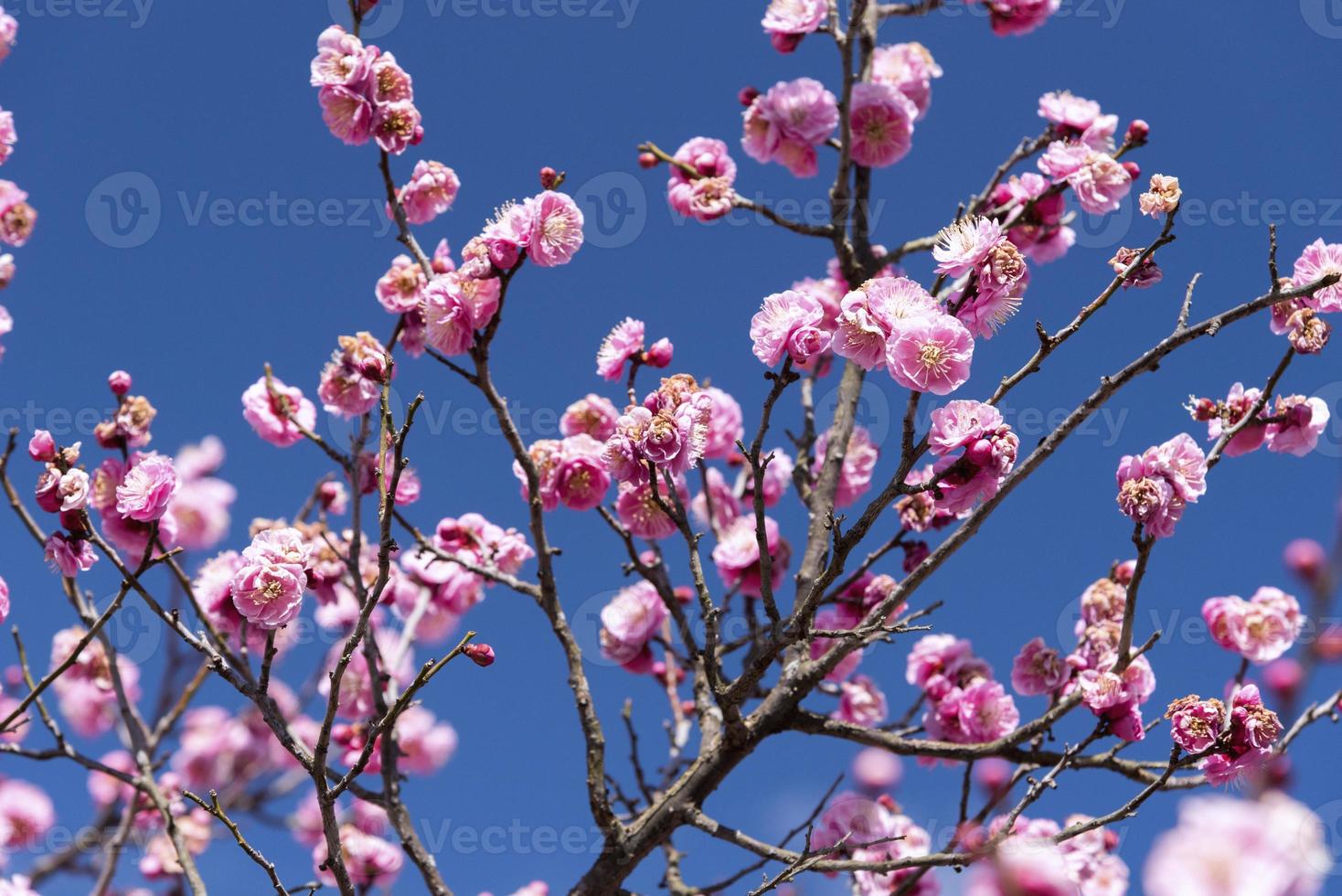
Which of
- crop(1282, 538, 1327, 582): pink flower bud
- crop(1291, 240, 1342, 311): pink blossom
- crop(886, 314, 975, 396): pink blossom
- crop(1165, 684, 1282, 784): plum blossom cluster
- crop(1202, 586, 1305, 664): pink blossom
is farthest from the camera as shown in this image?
crop(1202, 586, 1305, 664): pink blossom

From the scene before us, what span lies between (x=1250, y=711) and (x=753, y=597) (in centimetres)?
153

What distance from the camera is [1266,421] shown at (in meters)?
2.55

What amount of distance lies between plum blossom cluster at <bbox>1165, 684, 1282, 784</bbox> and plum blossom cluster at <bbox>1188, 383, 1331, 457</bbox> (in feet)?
2.25

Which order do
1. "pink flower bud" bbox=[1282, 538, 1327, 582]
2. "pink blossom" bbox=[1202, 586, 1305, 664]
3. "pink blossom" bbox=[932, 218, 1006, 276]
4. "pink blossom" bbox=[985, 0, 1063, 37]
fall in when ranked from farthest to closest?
"pink blossom" bbox=[985, 0, 1063, 37] → "pink blossom" bbox=[1202, 586, 1305, 664] → "pink blossom" bbox=[932, 218, 1006, 276] → "pink flower bud" bbox=[1282, 538, 1327, 582]

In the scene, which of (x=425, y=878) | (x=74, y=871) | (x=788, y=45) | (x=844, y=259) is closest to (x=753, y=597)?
(x=844, y=259)

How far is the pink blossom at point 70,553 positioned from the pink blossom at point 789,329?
158 centimetres

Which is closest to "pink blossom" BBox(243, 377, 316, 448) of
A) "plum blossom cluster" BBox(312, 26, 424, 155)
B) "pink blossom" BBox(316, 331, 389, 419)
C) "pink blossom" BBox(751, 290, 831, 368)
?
"pink blossom" BBox(316, 331, 389, 419)

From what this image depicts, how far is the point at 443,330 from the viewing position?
2584mm

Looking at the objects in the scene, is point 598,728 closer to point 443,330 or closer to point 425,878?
point 425,878

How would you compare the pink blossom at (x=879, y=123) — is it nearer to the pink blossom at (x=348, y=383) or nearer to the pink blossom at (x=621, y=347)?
the pink blossom at (x=621, y=347)

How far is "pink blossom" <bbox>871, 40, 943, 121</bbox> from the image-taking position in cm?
364

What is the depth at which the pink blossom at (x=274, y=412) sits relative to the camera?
293cm

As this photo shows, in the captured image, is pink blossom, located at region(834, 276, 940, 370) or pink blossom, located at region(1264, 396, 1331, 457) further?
pink blossom, located at region(1264, 396, 1331, 457)

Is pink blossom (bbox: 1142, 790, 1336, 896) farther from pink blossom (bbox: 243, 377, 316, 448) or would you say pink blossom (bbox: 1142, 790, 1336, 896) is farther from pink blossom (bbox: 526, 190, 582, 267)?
pink blossom (bbox: 243, 377, 316, 448)
